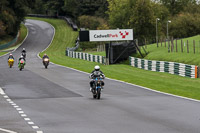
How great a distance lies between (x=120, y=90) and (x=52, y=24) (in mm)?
98246

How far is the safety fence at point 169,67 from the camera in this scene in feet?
118

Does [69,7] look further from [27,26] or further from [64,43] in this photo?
[64,43]

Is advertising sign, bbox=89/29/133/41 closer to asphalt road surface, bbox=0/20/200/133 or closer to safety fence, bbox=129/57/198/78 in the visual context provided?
safety fence, bbox=129/57/198/78

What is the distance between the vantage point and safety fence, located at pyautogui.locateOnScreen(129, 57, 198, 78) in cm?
3585

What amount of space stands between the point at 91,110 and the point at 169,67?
24.1m

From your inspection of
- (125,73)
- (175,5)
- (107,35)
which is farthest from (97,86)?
(175,5)

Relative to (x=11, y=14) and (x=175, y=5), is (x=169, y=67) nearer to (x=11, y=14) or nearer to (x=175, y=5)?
(x=11, y=14)

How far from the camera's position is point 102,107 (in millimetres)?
18234

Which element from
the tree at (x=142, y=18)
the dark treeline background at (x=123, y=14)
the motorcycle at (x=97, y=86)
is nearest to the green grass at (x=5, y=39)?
the dark treeline background at (x=123, y=14)

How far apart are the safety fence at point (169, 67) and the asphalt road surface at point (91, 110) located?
9483 mm

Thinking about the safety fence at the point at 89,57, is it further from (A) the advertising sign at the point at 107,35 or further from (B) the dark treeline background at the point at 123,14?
(B) the dark treeline background at the point at 123,14

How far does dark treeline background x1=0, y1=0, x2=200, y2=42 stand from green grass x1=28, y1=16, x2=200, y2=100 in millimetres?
8007

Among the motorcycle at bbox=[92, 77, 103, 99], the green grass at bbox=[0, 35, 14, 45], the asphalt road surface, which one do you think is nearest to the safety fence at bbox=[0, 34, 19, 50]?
the green grass at bbox=[0, 35, 14, 45]

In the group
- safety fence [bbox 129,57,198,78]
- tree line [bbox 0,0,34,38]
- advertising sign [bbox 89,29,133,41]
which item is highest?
tree line [bbox 0,0,34,38]
